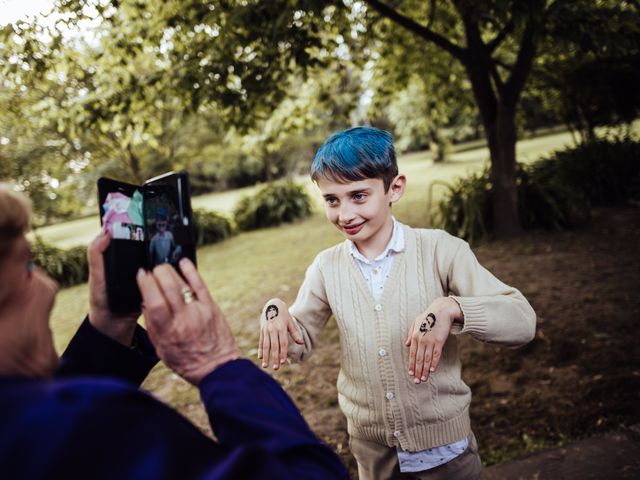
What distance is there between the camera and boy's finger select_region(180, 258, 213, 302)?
1050 mm

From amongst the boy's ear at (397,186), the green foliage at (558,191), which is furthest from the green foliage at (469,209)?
the boy's ear at (397,186)

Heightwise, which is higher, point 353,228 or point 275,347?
point 353,228

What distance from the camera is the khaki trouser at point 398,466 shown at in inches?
73.2

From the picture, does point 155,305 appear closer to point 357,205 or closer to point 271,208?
point 357,205

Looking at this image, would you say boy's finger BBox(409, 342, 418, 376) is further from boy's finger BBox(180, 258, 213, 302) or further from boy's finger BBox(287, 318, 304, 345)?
boy's finger BBox(180, 258, 213, 302)

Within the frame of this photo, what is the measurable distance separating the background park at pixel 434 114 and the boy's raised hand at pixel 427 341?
194 cm

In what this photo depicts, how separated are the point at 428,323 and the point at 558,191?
25.4 feet

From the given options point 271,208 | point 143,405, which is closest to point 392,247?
point 143,405

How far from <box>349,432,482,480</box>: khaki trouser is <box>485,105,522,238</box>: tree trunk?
6301 mm

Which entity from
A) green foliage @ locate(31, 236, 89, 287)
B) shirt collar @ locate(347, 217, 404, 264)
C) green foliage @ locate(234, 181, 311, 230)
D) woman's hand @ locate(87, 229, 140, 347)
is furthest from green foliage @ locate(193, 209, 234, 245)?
woman's hand @ locate(87, 229, 140, 347)

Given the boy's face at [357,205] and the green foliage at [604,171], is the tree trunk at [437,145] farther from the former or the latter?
the boy's face at [357,205]

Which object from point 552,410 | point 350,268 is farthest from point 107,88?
point 552,410

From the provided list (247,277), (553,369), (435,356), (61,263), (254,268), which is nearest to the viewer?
(435,356)

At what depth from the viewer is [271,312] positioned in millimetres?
1732
